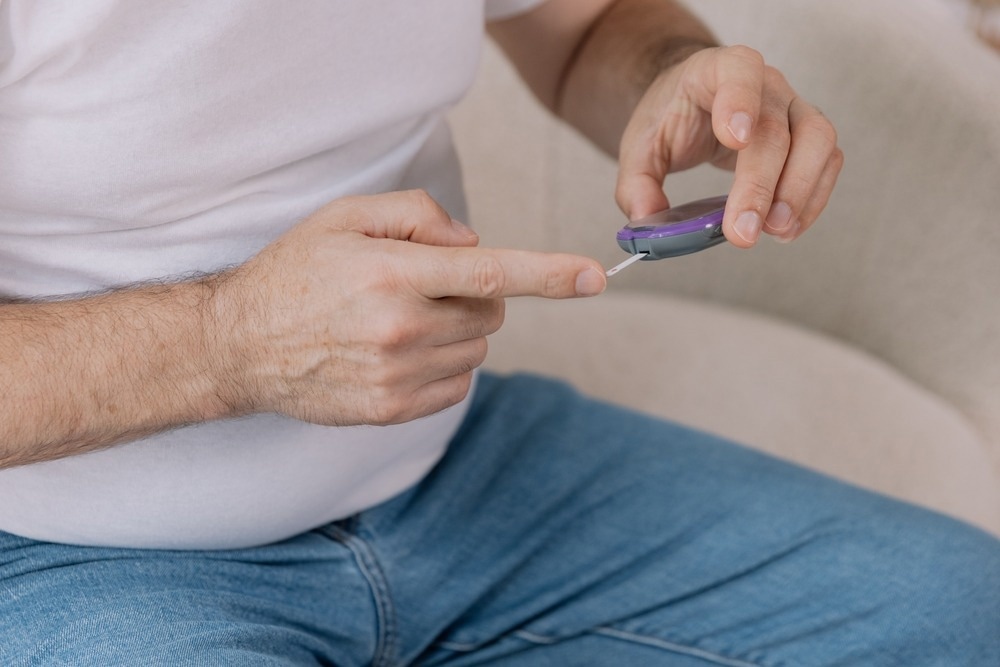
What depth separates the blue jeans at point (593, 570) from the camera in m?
0.74

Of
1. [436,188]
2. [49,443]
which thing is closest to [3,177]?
[49,443]

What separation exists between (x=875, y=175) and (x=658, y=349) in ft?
1.02

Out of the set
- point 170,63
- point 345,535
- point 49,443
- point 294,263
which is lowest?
point 345,535

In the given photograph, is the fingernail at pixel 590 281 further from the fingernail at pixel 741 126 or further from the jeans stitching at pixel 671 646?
the jeans stitching at pixel 671 646

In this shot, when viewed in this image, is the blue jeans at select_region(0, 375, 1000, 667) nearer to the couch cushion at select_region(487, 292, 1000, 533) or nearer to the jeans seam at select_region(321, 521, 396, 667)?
the jeans seam at select_region(321, 521, 396, 667)

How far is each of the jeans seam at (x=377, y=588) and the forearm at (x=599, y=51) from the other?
1.48ft

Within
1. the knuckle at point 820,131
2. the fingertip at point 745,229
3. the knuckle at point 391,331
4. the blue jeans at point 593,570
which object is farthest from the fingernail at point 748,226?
the blue jeans at point 593,570

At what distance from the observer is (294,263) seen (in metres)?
0.62

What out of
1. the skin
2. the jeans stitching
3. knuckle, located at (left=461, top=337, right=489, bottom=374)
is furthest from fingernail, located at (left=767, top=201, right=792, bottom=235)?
the jeans stitching

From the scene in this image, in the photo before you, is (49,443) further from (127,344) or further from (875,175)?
(875,175)

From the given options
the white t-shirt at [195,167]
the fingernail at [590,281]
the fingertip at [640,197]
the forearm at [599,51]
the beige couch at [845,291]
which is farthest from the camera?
the beige couch at [845,291]

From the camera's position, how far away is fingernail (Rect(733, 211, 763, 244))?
632mm

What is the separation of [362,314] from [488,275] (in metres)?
0.09

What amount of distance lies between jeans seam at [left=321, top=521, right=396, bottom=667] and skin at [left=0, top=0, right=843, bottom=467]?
7.6 inches
